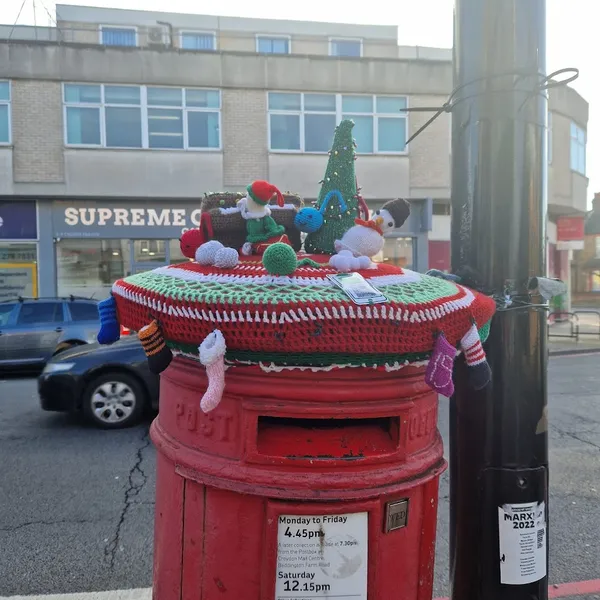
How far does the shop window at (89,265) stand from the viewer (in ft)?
49.4

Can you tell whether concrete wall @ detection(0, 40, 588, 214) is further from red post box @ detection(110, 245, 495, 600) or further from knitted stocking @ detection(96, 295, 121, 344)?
red post box @ detection(110, 245, 495, 600)

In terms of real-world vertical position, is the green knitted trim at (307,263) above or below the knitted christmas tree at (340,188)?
below

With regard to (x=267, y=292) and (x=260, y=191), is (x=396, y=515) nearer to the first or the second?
(x=267, y=292)

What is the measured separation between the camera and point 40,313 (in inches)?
390

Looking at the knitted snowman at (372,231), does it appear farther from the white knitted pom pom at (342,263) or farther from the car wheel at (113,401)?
the car wheel at (113,401)

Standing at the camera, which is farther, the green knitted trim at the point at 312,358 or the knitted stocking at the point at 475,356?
the knitted stocking at the point at 475,356

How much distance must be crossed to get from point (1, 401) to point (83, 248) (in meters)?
8.29

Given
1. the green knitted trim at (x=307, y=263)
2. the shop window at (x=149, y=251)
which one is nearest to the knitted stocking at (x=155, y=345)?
the green knitted trim at (x=307, y=263)

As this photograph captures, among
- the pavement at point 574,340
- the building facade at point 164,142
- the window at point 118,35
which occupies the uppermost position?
the window at point 118,35

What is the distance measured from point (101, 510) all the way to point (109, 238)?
12.4 meters

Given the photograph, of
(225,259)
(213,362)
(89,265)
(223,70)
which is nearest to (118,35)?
(223,70)

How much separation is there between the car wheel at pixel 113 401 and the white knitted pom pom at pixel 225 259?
5.25 meters

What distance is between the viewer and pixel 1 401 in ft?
25.0

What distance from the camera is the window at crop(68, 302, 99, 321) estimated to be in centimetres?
1001
